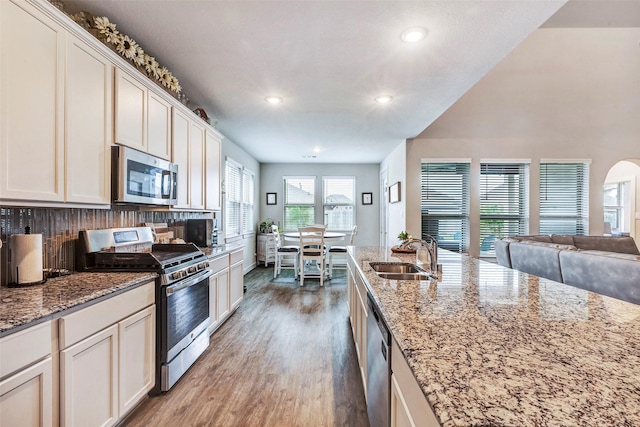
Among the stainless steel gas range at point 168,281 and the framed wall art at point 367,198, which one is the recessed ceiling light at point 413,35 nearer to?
the stainless steel gas range at point 168,281

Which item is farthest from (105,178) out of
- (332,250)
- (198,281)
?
(332,250)

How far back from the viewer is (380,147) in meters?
5.35

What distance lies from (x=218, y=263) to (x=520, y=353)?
2.60 meters

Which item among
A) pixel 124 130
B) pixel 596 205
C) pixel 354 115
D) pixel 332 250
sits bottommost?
pixel 332 250

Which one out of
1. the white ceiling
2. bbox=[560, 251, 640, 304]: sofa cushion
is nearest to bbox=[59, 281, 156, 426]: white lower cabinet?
the white ceiling

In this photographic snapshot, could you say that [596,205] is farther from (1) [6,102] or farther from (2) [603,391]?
(1) [6,102]

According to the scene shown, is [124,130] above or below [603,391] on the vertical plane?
above

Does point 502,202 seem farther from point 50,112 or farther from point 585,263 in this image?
point 50,112

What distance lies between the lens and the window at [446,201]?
488 centimetres

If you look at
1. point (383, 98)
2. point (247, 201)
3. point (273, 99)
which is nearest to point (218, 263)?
point (273, 99)

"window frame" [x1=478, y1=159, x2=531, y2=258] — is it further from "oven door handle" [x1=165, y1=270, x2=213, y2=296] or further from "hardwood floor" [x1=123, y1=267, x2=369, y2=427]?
"oven door handle" [x1=165, y1=270, x2=213, y2=296]

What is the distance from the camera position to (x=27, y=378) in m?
1.07

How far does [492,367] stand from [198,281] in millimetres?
2150

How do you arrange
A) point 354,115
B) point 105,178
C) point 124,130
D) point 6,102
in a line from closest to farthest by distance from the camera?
point 6,102, point 105,178, point 124,130, point 354,115
